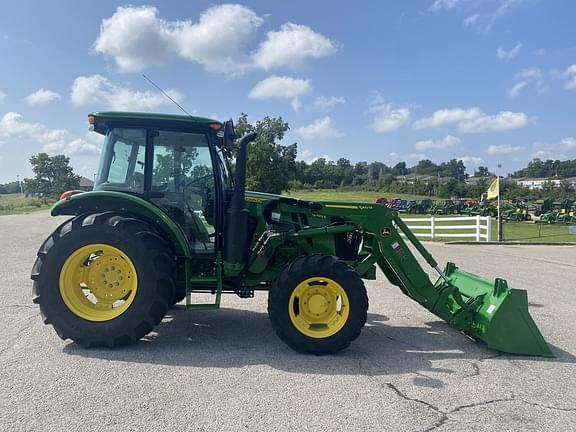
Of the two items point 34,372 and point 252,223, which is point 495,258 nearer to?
point 252,223

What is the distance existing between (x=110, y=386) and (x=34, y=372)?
82 cm

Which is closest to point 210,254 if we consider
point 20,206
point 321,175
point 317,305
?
point 317,305

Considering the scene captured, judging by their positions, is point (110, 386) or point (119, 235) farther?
point (119, 235)

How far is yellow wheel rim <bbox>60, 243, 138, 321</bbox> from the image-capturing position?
15.2ft

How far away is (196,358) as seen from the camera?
172 inches

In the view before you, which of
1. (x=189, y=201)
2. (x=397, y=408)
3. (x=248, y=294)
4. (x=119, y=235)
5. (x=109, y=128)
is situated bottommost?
(x=397, y=408)

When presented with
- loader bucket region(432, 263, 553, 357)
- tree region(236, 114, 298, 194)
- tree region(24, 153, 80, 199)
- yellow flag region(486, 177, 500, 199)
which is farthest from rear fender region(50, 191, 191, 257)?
tree region(24, 153, 80, 199)

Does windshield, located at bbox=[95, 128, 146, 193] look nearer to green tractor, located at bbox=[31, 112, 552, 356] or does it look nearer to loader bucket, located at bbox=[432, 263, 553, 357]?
green tractor, located at bbox=[31, 112, 552, 356]

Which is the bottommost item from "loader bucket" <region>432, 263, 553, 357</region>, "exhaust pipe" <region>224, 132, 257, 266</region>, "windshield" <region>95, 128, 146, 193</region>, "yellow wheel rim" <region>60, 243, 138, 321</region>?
"loader bucket" <region>432, 263, 553, 357</region>

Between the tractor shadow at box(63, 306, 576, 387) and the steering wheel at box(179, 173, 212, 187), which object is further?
the steering wheel at box(179, 173, 212, 187)

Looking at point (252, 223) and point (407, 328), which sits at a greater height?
point (252, 223)

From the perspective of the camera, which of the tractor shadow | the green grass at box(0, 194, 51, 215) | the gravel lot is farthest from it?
the green grass at box(0, 194, 51, 215)

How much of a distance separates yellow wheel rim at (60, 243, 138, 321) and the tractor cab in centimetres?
73

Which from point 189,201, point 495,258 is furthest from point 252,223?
point 495,258
